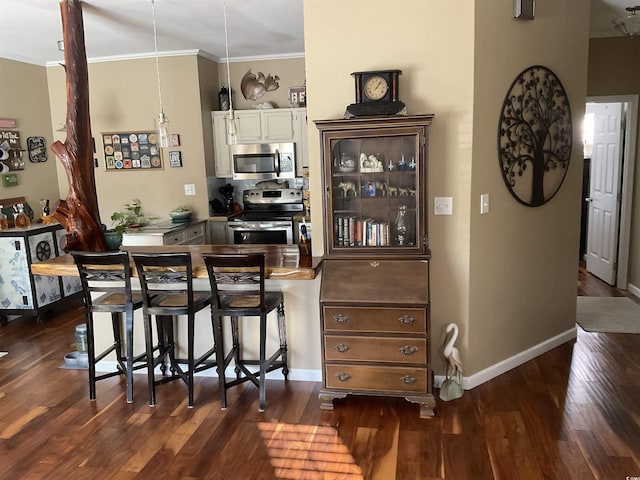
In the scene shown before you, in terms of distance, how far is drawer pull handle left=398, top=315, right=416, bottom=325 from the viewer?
3.01 m

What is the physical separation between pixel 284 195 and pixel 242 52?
1.66 meters

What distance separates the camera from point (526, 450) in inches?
107

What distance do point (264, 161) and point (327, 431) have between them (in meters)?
3.55

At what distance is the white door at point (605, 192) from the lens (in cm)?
563

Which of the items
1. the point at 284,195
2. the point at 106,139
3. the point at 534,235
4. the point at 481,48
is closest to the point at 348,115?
the point at 481,48

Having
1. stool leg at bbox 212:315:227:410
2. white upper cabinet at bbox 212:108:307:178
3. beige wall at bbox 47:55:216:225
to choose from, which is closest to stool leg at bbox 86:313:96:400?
stool leg at bbox 212:315:227:410

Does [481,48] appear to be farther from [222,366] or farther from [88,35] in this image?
[88,35]

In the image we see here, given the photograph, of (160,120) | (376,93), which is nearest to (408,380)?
(376,93)

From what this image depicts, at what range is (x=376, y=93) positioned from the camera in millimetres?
3143

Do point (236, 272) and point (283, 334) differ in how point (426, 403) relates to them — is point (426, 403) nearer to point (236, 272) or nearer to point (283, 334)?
point (283, 334)

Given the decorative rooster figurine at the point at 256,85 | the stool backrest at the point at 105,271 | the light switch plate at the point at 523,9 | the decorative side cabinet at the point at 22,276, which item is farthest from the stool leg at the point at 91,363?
the decorative rooster figurine at the point at 256,85

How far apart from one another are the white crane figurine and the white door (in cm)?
345

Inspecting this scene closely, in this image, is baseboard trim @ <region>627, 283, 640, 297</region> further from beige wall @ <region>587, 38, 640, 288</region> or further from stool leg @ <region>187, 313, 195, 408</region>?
stool leg @ <region>187, 313, 195, 408</region>

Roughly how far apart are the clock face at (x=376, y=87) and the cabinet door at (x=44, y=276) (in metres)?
3.64
